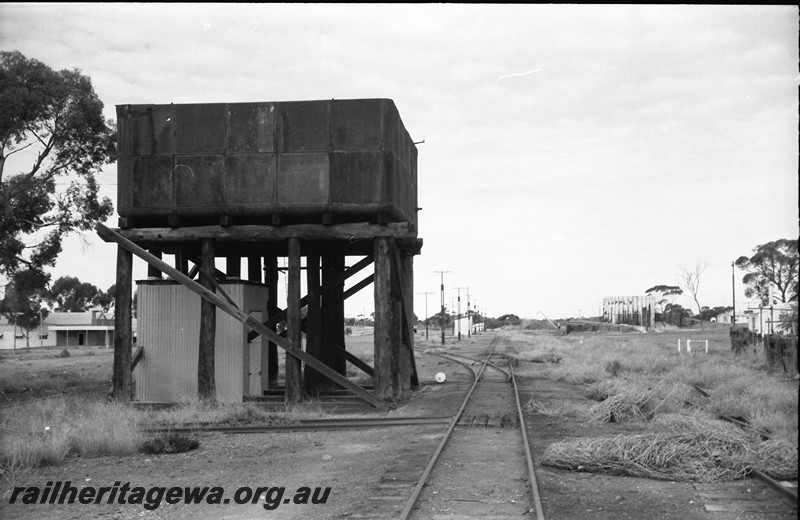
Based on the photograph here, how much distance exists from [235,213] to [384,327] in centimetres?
416

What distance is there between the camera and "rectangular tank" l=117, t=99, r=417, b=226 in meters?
16.7

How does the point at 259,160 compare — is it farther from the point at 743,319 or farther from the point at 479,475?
the point at 743,319

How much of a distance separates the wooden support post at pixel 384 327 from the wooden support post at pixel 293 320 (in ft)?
5.64

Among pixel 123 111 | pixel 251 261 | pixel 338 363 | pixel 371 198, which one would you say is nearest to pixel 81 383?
pixel 251 261

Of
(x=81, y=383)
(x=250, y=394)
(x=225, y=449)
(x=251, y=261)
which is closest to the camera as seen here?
(x=225, y=449)

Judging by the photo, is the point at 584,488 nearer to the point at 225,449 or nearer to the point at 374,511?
the point at 374,511

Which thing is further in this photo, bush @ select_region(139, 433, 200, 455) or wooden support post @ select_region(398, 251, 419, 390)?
wooden support post @ select_region(398, 251, 419, 390)

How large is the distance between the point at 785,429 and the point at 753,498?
4.47 metres

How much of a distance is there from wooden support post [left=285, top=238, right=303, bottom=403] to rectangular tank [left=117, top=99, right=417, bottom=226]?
3.06 feet

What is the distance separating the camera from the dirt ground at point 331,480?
7.77 metres

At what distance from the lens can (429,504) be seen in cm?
786

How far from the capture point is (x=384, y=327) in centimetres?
1666

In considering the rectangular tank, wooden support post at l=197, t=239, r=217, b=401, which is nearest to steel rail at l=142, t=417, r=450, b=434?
wooden support post at l=197, t=239, r=217, b=401

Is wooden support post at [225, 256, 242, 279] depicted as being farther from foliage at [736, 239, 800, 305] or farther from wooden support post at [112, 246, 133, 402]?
foliage at [736, 239, 800, 305]
